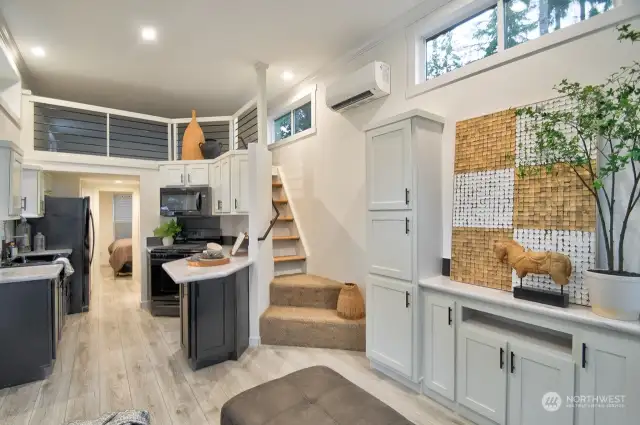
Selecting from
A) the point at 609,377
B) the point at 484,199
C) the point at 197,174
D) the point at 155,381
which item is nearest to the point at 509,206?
the point at 484,199

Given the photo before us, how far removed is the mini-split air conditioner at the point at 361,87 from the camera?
323 centimetres

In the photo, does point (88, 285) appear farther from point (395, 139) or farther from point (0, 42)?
point (395, 139)

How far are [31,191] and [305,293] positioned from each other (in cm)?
363

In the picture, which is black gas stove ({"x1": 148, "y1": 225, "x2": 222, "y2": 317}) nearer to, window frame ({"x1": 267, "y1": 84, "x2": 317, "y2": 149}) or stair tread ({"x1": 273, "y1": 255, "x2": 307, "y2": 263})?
stair tread ({"x1": 273, "y1": 255, "x2": 307, "y2": 263})

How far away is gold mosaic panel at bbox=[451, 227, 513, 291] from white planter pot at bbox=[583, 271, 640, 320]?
592 mm

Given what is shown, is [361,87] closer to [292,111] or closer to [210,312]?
[292,111]

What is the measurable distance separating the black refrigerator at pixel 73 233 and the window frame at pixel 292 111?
9.91 feet

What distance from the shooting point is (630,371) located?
1529 mm

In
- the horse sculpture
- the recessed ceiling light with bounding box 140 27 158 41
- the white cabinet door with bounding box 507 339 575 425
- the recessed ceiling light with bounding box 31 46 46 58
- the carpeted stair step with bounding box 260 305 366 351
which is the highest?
the recessed ceiling light with bounding box 31 46 46 58

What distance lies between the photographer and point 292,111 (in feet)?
16.4

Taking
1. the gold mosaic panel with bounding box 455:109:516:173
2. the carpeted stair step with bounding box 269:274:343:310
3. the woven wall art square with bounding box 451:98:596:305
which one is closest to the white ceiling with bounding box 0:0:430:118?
the gold mosaic panel with bounding box 455:109:516:173

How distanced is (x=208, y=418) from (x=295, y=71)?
3.94 m

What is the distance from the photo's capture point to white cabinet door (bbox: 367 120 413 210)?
2580mm

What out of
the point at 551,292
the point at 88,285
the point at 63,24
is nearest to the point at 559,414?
the point at 551,292
